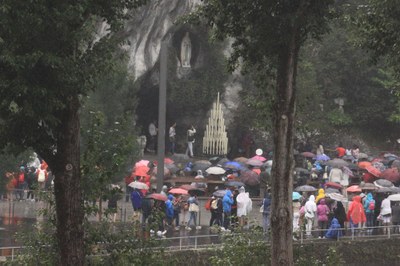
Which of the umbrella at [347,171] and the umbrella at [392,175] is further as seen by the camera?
the umbrella at [347,171]

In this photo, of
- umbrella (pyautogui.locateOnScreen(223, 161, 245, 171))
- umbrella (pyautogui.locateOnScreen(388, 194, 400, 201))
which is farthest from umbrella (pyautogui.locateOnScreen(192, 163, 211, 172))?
umbrella (pyautogui.locateOnScreen(388, 194, 400, 201))

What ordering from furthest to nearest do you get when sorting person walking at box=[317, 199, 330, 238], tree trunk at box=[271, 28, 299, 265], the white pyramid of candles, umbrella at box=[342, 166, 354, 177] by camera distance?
1. the white pyramid of candles
2. umbrella at box=[342, 166, 354, 177]
3. person walking at box=[317, 199, 330, 238]
4. tree trunk at box=[271, 28, 299, 265]

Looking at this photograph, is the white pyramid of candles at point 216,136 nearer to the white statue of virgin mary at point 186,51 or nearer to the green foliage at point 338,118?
the white statue of virgin mary at point 186,51

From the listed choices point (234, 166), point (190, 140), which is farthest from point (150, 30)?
point (234, 166)

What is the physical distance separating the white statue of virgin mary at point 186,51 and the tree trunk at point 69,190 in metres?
37.7

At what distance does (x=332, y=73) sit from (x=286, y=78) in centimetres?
3733

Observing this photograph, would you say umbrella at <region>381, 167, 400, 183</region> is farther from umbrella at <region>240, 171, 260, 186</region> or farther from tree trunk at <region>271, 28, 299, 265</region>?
tree trunk at <region>271, 28, 299, 265</region>

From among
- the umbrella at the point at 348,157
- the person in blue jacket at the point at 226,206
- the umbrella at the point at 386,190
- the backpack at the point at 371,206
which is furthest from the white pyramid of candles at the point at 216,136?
the person in blue jacket at the point at 226,206

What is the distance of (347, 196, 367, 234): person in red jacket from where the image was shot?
23016 millimetres

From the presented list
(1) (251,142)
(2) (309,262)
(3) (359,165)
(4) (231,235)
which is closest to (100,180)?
(4) (231,235)

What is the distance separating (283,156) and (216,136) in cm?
2998

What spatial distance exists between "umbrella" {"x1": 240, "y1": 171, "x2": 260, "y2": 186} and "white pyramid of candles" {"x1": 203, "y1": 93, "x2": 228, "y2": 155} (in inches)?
510

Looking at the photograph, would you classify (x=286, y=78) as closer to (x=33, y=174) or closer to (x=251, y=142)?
(x=33, y=174)

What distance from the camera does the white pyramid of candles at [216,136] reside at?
146 ft
